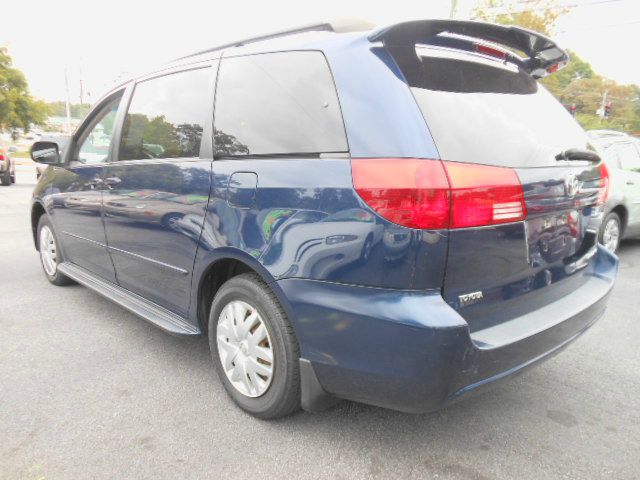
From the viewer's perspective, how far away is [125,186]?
3111 millimetres

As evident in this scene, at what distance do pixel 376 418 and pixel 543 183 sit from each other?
1.34 meters

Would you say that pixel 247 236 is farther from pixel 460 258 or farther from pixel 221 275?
pixel 460 258

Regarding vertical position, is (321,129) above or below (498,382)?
above

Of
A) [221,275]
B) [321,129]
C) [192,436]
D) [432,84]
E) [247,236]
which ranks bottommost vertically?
[192,436]

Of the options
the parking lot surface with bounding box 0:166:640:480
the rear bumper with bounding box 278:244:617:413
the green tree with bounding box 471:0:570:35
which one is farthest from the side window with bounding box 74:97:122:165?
the green tree with bounding box 471:0:570:35

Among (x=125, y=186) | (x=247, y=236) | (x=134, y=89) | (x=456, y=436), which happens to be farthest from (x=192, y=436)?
(x=134, y=89)

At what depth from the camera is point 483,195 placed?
182 centimetres

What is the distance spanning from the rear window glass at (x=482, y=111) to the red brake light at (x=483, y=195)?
5 cm

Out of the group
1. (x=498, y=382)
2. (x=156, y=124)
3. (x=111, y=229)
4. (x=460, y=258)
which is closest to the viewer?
(x=460, y=258)

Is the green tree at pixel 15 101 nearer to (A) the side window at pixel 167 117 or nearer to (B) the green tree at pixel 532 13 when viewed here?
(B) the green tree at pixel 532 13

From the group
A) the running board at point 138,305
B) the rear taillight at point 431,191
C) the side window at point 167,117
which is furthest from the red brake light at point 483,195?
the running board at point 138,305

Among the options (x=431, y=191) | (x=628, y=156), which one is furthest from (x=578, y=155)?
(x=628, y=156)

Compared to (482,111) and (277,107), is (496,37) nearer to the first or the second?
(482,111)

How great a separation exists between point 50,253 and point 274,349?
10.8 ft
